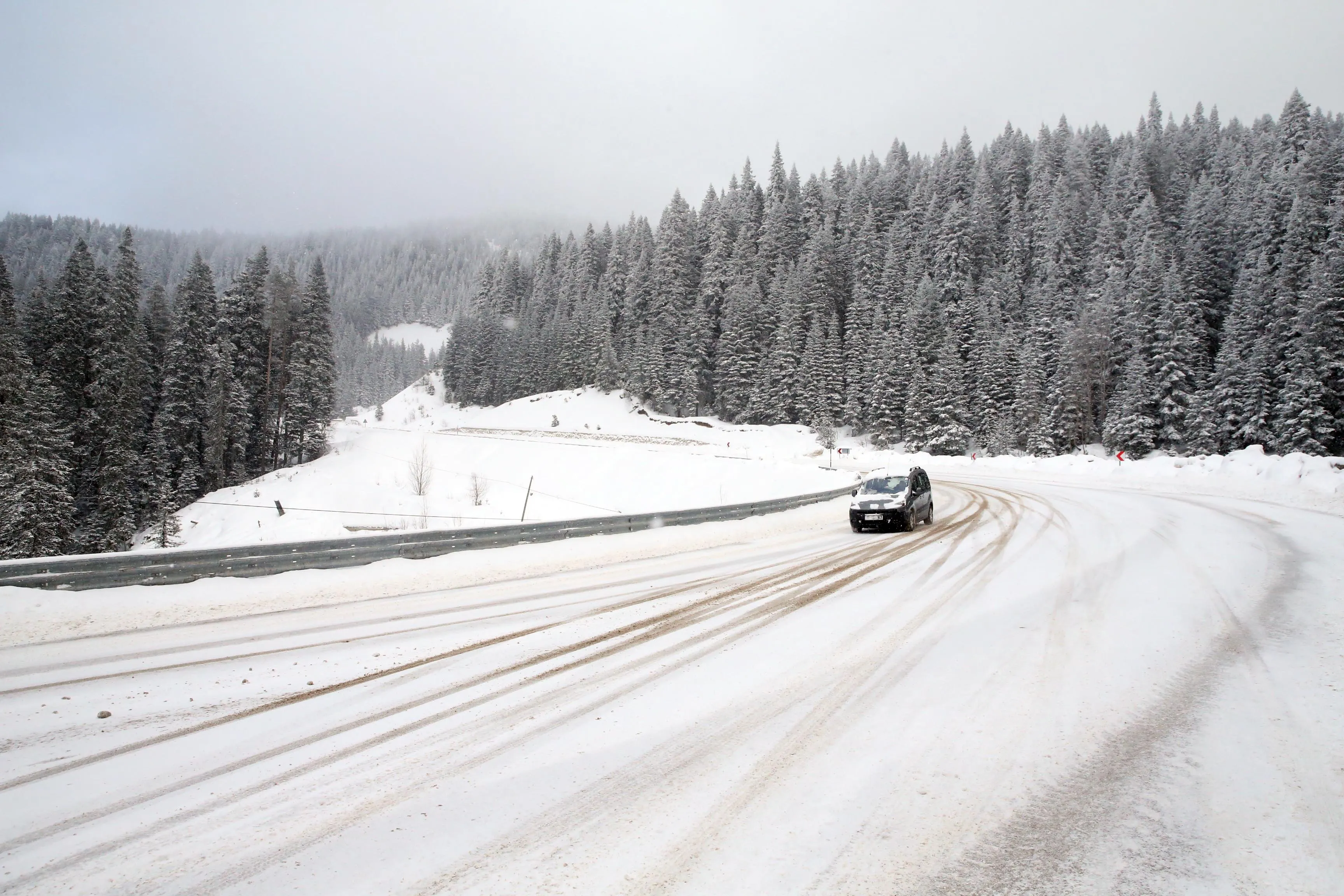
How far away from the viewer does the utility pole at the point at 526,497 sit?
24.8 meters

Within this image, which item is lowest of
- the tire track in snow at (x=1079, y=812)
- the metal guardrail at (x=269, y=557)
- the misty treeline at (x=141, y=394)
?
the tire track in snow at (x=1079, y=812)

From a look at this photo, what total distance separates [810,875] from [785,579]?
8.21 meters

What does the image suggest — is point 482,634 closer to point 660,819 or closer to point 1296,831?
point 660,819

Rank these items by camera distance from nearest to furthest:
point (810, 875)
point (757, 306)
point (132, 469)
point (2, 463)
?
point (810, 875)
point (2, 463)
point (132, 469)
point (757, 306)

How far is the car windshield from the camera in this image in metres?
18.7

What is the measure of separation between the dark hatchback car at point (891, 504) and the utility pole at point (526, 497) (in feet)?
36.3

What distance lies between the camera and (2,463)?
26.9 meters

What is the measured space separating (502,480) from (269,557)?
108ft

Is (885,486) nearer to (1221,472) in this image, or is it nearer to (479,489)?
(1221,472)

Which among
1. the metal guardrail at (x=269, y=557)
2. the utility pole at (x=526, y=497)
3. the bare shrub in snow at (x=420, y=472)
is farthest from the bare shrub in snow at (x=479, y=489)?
the metal guardrail at (x=269, y=557)

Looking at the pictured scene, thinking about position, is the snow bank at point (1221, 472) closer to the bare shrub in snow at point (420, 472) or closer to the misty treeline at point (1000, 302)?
the misty treeline at point (1000, 302)

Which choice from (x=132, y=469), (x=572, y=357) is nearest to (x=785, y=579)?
(x=132, y=469)

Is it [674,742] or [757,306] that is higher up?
[757,306]

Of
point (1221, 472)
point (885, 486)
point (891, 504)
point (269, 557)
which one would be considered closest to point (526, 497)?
point (885, 486)
